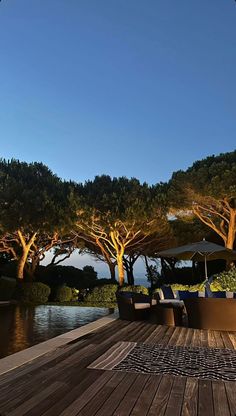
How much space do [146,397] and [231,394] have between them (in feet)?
2.67

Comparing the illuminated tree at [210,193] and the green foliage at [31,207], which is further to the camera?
the green foliage at [31,207]

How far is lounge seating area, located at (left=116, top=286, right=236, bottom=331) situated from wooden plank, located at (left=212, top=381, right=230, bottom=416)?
3546 mm

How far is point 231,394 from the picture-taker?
11.9 ft

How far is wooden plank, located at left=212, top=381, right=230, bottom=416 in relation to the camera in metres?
3.18

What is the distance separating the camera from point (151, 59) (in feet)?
45.4

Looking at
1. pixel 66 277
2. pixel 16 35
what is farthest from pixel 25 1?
pixel 66 277

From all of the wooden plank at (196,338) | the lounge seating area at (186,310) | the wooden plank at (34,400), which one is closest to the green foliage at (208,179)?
the lounge seating area at (186,310)

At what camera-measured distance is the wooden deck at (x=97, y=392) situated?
3.22 meters

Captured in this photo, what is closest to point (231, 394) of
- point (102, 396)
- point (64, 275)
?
point (102, 396)

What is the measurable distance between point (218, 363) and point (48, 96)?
40.3 feet

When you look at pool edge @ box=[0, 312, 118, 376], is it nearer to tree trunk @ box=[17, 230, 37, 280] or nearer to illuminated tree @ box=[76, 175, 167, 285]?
illuminated tree @ box=[76, 175, 167, 285]

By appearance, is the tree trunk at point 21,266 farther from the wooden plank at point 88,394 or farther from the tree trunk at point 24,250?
the wooden plank at point 88,394

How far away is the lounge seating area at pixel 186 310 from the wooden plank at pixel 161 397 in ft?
11.4

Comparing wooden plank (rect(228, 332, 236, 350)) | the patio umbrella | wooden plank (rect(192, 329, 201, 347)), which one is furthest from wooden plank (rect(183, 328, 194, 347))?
the patio umbrella
